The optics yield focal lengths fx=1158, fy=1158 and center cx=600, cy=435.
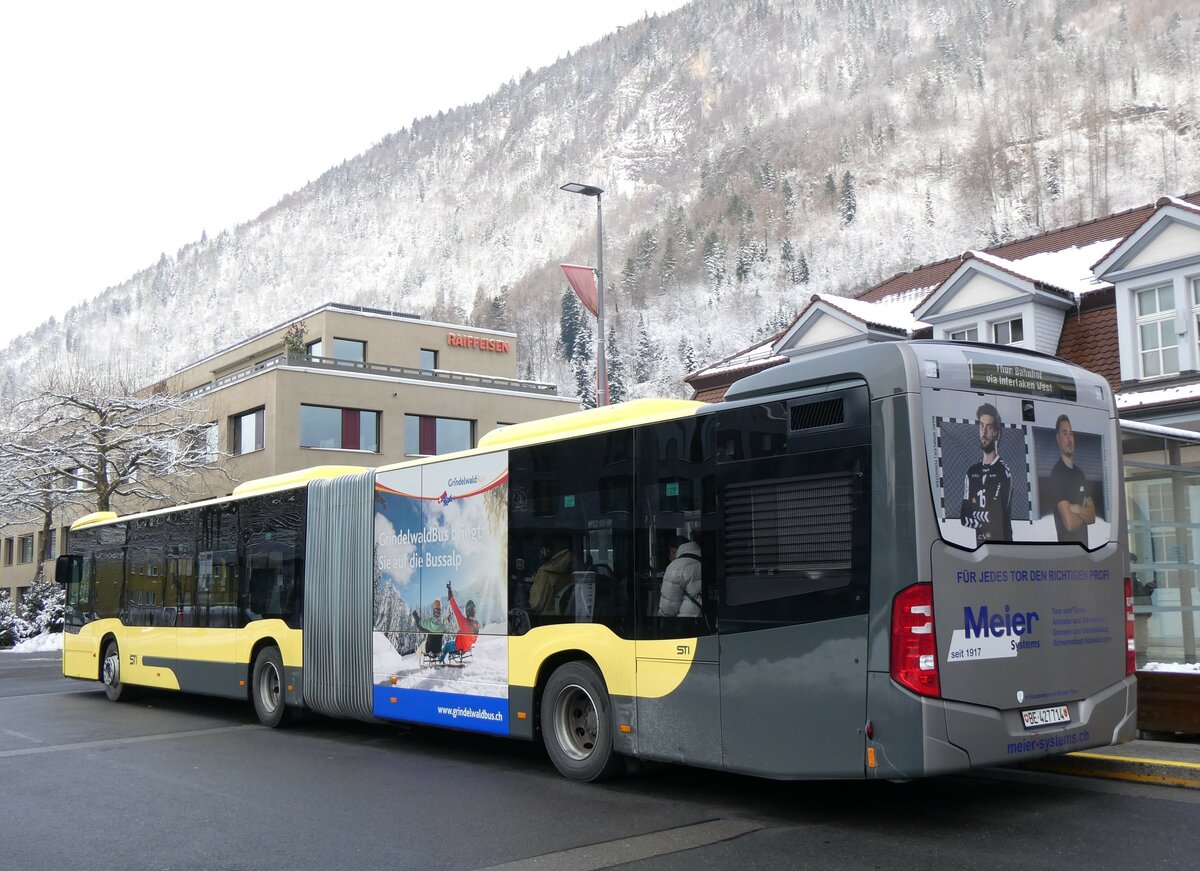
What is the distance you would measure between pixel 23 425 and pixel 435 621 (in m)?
37.0

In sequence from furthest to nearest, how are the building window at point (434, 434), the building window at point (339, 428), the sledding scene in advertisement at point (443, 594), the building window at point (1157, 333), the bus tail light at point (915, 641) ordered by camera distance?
→ the building window at point (434, 434), the building window at point (339, 428), the building window at point (1157, 333), the sledding scene in advertisement at point (443, 594), the bus tail light at point (915, 641)

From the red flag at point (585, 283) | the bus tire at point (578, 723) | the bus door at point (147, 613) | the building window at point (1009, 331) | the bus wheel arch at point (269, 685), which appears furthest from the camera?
the building window at point (1009, 331)

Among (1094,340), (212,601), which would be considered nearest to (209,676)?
(212,601)

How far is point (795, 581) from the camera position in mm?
7750

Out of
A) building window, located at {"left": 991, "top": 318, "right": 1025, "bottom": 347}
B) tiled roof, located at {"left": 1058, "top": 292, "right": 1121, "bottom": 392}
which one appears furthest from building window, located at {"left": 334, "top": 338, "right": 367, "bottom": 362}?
tiled roof, located at {"left": 1058, "top": 292, "right": 1121, "bottom": 392}

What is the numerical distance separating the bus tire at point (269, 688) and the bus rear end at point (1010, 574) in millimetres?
8877

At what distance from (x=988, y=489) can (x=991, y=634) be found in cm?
93

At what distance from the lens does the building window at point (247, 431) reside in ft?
143

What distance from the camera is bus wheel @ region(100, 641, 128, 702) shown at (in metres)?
18.0

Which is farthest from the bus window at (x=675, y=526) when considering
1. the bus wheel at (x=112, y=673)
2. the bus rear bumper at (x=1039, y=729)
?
the bus wheel at (x=112, y=673)

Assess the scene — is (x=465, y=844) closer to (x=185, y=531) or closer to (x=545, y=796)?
(x=545, y=796)

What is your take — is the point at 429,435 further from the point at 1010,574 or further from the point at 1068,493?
the point at 1010,574

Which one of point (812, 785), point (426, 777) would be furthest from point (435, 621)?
point (812, 785)

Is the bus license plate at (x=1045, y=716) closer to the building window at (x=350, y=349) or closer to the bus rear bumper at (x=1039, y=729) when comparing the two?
the bus rear bumper at (x=1039, y=729)
